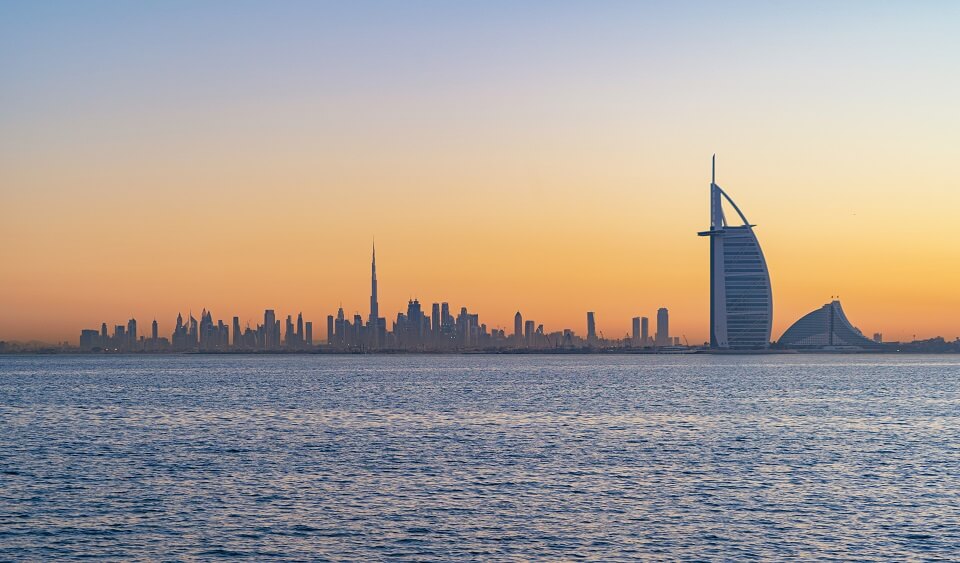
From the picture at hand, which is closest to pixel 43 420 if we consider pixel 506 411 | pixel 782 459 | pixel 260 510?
pixel 506 411

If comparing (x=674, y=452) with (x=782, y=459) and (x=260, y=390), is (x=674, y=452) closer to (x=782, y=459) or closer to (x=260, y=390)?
(x=782, y=459)

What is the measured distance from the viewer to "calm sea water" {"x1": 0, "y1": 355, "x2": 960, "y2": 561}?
141ft

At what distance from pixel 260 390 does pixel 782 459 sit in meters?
115

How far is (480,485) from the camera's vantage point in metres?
57.8

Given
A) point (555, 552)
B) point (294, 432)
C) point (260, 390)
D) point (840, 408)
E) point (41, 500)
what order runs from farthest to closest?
point (260, 390)
point (840, 408)
point (294, 432)
point (41, 500)
point (555, 552)

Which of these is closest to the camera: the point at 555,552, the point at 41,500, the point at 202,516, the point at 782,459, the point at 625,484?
the point at 555,552

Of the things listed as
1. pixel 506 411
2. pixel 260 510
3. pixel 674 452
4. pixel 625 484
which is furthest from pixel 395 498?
pixel 506 411

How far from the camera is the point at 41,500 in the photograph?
5350cm

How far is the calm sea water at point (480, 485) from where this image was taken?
43.1m

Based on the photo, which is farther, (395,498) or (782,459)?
(782,459)

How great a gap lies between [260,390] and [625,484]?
398ft

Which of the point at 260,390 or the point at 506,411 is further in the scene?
the point at 260,390

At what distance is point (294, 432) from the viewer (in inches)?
3538

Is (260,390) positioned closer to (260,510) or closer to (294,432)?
(294,432)
